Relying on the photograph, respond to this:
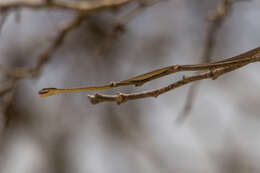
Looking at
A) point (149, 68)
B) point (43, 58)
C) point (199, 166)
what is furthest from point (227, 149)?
point (43, 58)

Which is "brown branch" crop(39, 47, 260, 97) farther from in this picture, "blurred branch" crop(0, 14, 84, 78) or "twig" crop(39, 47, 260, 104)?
"blurred branch" crop(0, 14, 84, 78)

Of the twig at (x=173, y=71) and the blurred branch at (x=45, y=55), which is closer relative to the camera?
the twig at (x=173, y=71)

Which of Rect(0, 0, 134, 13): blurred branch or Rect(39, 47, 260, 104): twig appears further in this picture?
Rect(0, 0, 134, 13): blurred branch

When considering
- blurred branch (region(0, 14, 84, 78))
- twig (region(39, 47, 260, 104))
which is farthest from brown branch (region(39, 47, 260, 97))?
blurred branch (region(0, 14, 84, 78))

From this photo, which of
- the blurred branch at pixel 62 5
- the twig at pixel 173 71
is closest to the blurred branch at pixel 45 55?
the blurred branch at pixel 62 5

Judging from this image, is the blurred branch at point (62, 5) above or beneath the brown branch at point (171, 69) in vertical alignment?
above

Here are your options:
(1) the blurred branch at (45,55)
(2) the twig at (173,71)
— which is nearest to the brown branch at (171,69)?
(2) the twig at (173,71)

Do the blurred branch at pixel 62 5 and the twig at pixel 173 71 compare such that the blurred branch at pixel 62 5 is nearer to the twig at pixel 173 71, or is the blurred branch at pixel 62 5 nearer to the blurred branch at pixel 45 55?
the blurred branch at pixel 45 55

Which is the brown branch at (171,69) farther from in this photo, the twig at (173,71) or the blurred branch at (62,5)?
the blurred branch at (62,5)

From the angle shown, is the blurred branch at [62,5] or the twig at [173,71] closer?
the twig at [173,71]

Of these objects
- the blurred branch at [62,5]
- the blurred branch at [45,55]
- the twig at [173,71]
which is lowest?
the twig at [173,71]

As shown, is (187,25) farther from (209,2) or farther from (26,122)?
(26,122)

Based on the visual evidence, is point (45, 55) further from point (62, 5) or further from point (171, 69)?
point (171, 69)
